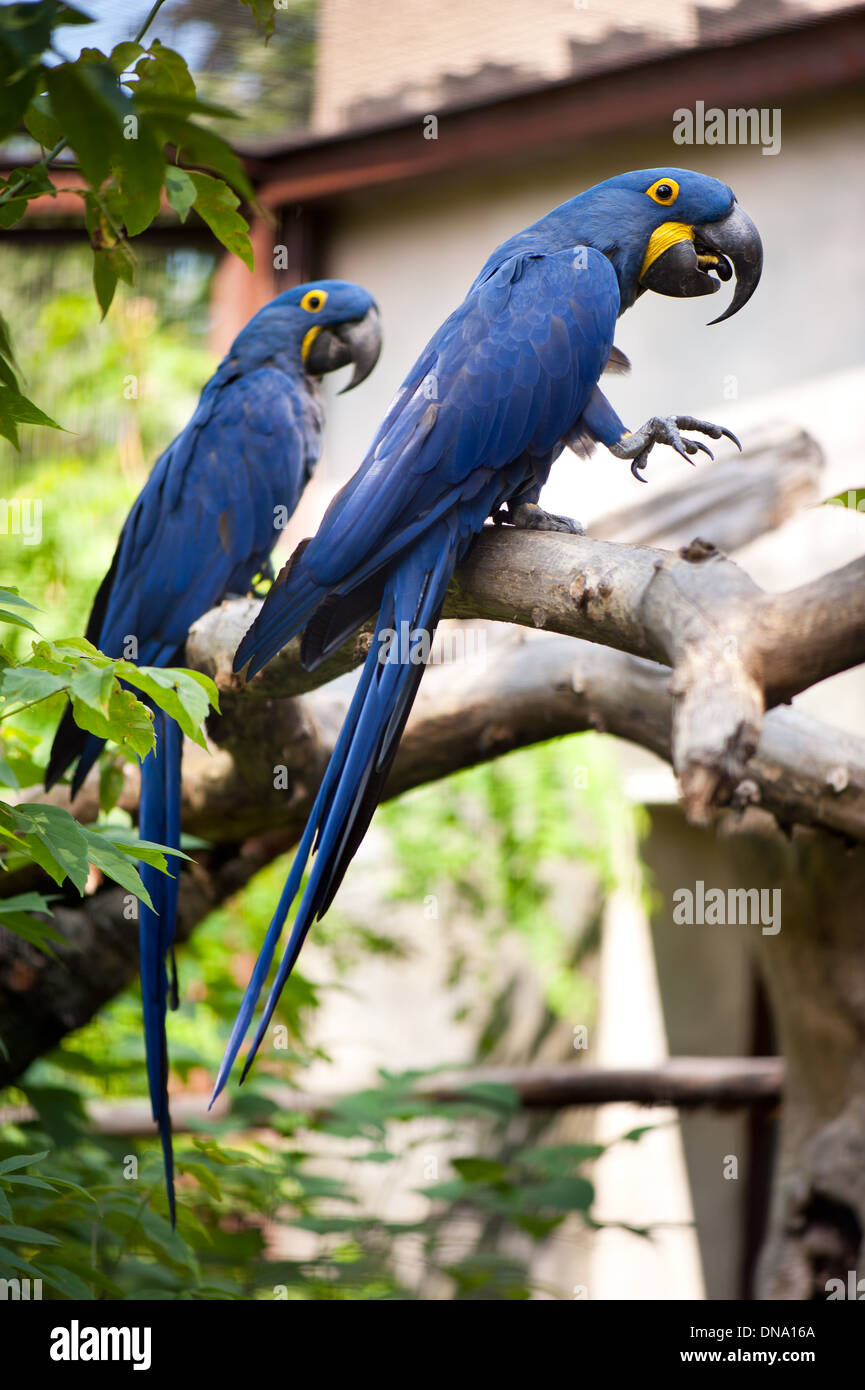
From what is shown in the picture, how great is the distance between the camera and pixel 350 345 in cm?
173

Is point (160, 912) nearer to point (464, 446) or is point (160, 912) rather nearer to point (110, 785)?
point (110, 785)

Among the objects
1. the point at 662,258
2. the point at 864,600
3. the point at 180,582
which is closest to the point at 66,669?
the point at 864,600

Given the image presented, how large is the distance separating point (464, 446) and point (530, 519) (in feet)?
0.39

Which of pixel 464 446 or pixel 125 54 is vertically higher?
pixel 125 54

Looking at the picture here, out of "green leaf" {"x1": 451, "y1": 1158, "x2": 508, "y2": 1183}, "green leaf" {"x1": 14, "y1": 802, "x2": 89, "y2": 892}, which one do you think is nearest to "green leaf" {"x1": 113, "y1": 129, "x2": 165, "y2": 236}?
"green leaf" {"x1": 14, "y1": 802, "x2": 89, "y2": 892}

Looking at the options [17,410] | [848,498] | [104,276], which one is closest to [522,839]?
[848,498]

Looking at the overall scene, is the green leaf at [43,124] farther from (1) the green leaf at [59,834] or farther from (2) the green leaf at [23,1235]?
(2) the green leaf at [23,1235]

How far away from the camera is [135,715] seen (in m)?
0.80

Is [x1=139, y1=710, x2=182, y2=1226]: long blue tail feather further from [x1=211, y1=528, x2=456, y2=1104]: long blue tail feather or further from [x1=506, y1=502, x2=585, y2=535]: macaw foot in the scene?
[x1=506, y1=502, x2=585, y2=535]: macaw foot

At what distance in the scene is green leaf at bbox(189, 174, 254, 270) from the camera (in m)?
0.87

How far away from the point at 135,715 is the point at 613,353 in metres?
0.76

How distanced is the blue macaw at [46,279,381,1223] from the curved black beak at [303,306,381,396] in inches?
0.7

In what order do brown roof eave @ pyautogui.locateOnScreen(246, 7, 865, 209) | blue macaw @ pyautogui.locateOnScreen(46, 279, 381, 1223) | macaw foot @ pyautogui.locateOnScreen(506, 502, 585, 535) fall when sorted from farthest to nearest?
brown roof eave @ pyautogui.locateOnScreen(246, 7, 865, 209)
blue macaw @ pyautogui.locateOnScreen(46, 279, 381, 1223)
macaw foot @ pyautogui.locateOnScreen(506, 502, 585, 535)

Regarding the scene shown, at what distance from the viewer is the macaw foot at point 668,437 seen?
3.38 feet
